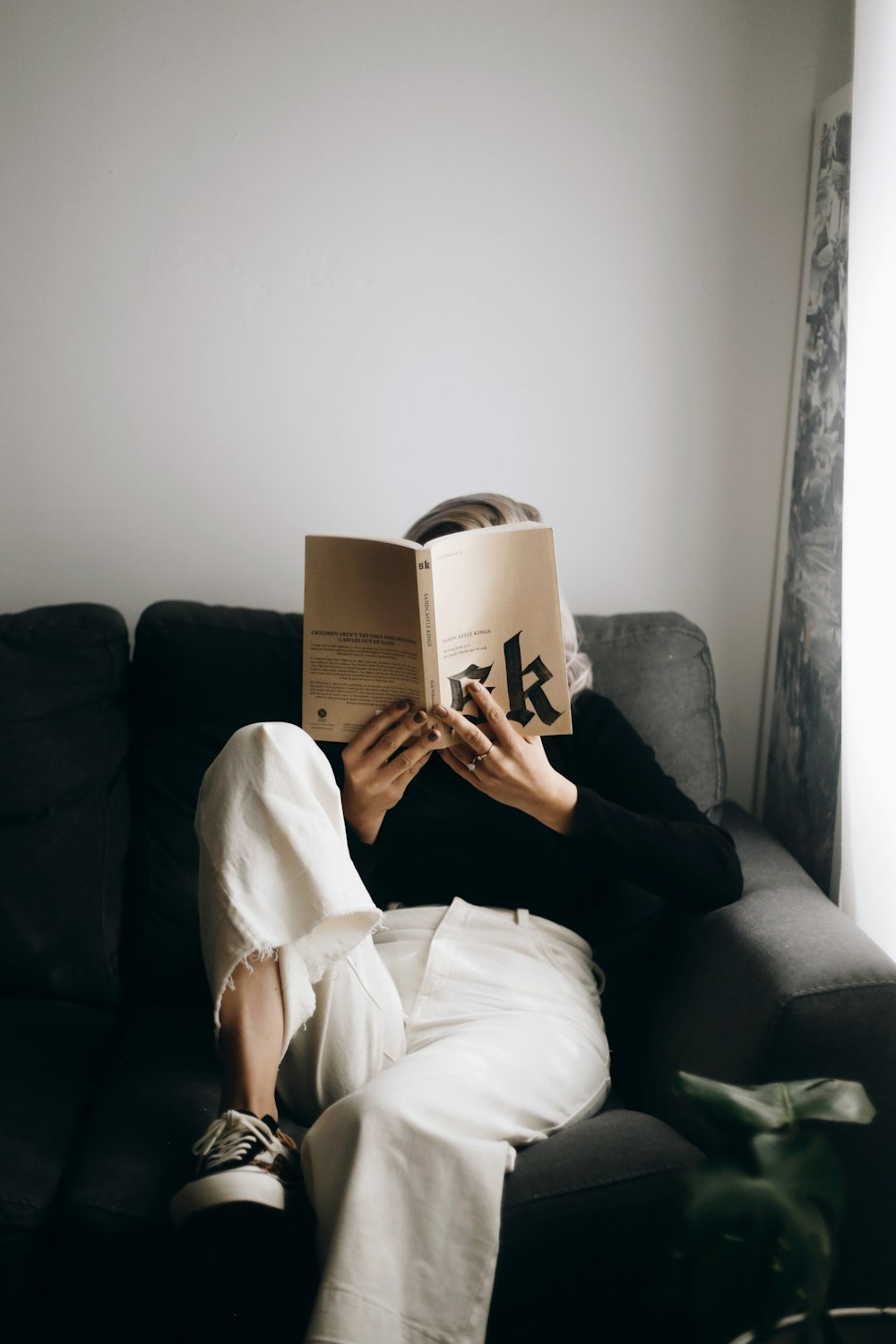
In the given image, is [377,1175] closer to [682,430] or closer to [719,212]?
[682,430]

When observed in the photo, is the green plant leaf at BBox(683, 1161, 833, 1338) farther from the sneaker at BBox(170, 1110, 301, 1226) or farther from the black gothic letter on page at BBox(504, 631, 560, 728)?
the black gothic letter on page at BBox(504, 631, 560, 728)

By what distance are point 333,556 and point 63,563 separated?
0.86 meters

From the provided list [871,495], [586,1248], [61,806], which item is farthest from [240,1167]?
[871,495]

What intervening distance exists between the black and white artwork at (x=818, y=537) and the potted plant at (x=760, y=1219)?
1094mm

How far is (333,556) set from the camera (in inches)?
49.8

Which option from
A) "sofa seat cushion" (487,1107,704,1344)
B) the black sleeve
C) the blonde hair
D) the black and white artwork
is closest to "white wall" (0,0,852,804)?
the black and white artwork

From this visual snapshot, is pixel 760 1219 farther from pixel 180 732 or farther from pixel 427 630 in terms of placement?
pixel 180 732

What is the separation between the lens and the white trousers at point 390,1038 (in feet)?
3.27

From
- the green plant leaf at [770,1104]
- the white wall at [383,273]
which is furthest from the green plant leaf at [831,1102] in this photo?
the white wall at [383,273]

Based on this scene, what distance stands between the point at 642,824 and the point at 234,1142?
0.62 metres

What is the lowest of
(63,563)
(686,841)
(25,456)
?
(686,841)

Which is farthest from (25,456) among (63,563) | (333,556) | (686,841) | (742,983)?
(742,983)

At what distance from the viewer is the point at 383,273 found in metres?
1.88

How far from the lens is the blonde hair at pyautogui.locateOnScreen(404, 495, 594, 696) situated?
149cm
